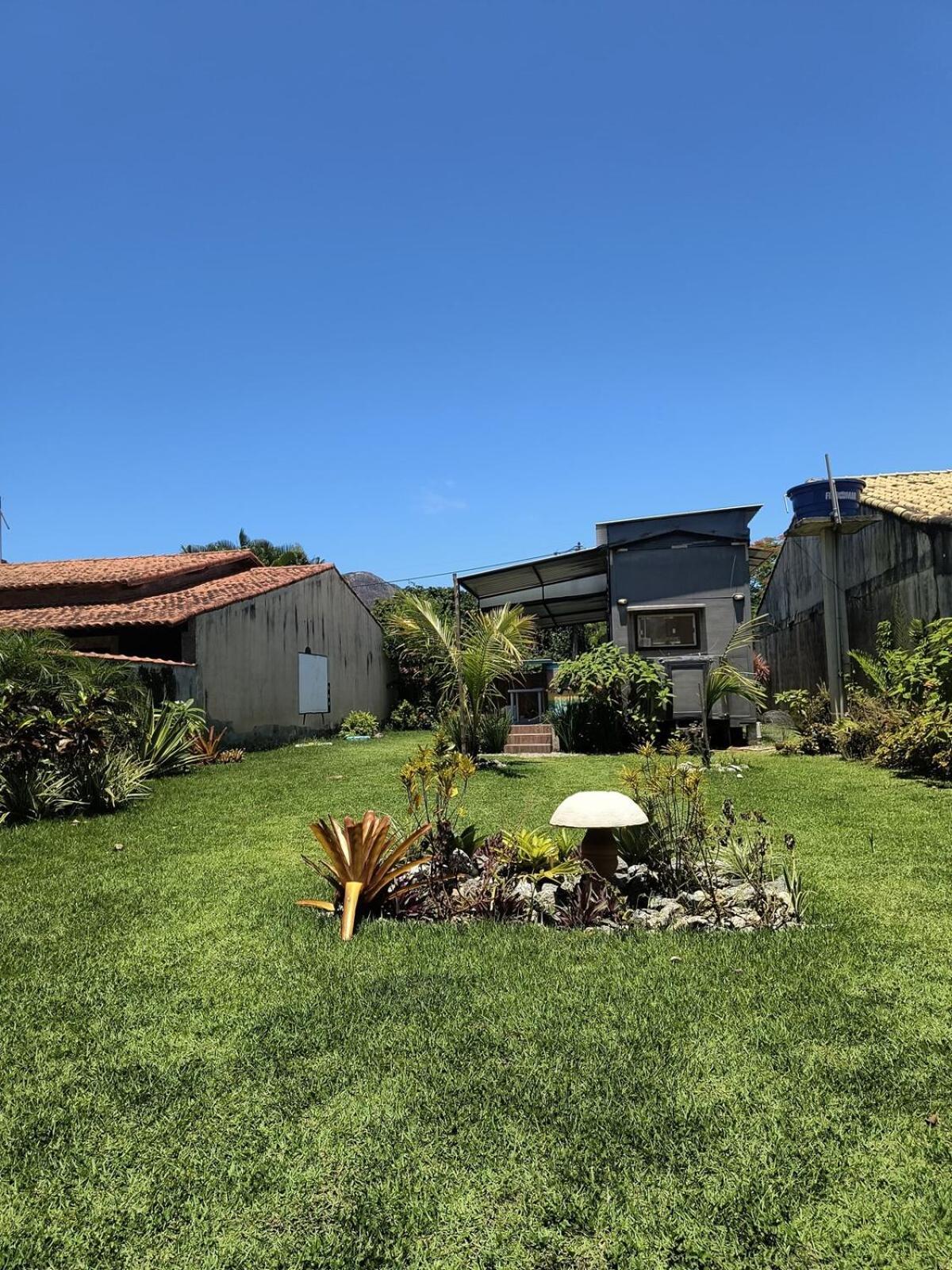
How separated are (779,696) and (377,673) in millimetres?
14189

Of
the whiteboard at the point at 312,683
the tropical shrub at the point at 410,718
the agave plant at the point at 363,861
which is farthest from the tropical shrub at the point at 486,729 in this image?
the tropical shrub at the point at 410,718

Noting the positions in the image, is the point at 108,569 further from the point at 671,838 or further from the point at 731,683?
the point at 671,838

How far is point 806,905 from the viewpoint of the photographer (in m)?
4.66

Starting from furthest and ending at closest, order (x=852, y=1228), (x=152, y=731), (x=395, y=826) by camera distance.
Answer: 1. (x=152, y=731)
2. (x=395, y=826)
3. (x=852, y=1228)

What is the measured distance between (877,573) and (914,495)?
155 centimetres

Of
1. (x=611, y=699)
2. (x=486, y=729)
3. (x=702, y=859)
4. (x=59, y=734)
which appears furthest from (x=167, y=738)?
(x=702, y=859)

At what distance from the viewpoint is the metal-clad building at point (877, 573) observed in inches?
473

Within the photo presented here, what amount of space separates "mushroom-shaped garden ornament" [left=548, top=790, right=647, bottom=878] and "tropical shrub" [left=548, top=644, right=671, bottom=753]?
9.81 m

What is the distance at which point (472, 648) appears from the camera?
12.2m

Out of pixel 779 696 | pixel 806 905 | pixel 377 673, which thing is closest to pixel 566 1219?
pixel 806 905

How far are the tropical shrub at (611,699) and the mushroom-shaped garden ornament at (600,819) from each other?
A: 9815 millimetres

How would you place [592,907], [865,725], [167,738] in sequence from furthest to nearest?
1. [167,738]
2. [865,725]
3. [592,907]

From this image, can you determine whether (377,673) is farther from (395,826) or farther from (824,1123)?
(824,1123)

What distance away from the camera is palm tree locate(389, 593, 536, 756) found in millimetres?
12180
